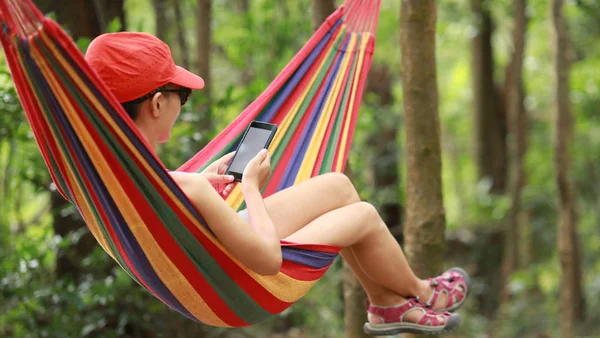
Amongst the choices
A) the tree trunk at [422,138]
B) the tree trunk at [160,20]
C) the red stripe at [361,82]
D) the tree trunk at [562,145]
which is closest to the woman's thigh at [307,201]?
the red stripe at [361,82]

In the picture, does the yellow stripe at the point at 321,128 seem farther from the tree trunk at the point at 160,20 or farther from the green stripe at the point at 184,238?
the tree trunk at the point at 160,20

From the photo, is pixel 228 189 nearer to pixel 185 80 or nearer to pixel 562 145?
pixel 185 80

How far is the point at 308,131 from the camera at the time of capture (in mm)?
2285

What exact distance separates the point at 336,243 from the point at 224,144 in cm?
46

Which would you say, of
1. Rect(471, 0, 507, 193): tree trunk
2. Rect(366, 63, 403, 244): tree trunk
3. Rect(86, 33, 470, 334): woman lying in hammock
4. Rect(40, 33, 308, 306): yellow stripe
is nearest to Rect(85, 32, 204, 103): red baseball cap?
Rect(86, 33, 470, 334): woman lying in hammock

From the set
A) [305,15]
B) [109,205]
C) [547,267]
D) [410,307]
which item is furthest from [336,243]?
[547,267]

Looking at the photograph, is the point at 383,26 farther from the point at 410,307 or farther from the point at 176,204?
the point at 176,204

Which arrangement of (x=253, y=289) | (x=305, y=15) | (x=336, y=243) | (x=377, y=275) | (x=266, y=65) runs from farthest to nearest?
(x=305, y=15)
(x=266, y=65)
(x=377, y=275)
(x=336, y=243)
(x=253, y=289)

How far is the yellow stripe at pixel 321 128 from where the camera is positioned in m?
2.19

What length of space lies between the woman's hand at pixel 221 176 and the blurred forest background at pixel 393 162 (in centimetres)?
85

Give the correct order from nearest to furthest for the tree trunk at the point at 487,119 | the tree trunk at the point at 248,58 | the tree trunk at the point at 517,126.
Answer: the tree trunk at the point at 248,58
the tree trunk at the point at 517,126
the tree trunk at the point at 487,119

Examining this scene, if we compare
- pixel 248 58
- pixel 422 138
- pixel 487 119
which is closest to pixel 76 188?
pixel 422 138

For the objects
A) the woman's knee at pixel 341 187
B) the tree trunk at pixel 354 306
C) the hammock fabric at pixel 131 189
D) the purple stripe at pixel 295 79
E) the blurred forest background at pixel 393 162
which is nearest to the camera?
the hammock fabric at pixel 131 189

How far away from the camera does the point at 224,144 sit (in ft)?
6.92
